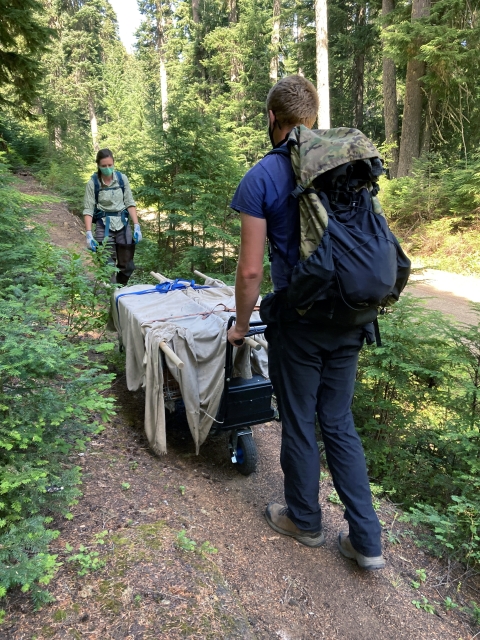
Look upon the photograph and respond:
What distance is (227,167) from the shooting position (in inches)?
312

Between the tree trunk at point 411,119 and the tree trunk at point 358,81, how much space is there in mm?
5691

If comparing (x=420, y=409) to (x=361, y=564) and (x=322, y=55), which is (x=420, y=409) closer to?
(x=361, y=564)

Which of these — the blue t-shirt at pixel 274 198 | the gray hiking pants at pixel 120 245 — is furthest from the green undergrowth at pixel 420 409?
the gray hiking pants at pixel 120 245

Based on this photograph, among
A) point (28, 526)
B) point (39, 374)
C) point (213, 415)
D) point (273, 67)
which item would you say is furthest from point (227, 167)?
point (273, 67)

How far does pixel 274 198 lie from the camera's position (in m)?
2.16

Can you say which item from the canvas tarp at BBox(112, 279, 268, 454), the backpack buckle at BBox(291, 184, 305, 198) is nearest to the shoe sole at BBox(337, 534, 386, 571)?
the canvas tarp at BBox(112, 279, 268, 454)

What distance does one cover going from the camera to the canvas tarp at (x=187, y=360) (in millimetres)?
3037

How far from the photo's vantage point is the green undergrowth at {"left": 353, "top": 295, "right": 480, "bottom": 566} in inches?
139

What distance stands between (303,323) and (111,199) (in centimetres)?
441

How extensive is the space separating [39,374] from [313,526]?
180cm

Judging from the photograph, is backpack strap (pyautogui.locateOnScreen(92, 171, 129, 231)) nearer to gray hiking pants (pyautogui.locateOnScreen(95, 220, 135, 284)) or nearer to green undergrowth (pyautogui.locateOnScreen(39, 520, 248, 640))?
gray hiking pants (pyautogui.locateOnScreen(95, 220, 135, 284))

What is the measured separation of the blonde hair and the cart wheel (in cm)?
222

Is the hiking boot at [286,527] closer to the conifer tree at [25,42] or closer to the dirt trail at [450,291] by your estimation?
the dirt trail at [450,291]

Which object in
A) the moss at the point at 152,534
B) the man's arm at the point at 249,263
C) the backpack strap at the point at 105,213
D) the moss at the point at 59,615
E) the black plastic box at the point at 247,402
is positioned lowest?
the moss at the point at 152,534
